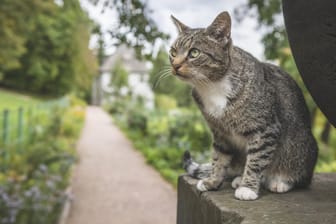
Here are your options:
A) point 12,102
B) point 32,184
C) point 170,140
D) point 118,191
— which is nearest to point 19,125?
point 118,191

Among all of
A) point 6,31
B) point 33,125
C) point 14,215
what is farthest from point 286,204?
point 33,125

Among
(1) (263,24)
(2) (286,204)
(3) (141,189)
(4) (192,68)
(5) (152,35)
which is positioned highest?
(1) (263,24)

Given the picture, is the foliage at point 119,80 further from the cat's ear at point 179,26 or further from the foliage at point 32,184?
the cat's ear at point 179,26

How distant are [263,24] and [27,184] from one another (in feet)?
15.8

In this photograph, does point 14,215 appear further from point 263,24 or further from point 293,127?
point 293,127

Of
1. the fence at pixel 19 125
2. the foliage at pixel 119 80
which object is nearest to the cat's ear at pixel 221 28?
the fence at pixel 19 125

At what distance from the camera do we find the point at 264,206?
206 centimetres

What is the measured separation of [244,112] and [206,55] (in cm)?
35

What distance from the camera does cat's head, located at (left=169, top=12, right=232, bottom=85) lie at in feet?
7.00

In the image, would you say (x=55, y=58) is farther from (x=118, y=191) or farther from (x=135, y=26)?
(x=135, y=26)

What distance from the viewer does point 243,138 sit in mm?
2221

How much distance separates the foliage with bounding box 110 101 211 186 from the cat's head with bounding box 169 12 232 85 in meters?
6.68

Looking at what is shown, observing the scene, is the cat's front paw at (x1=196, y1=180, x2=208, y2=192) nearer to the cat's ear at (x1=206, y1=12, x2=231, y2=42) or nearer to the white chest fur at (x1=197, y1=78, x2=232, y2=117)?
the white chest fur at (x1=197, y1=78, x2=232, y2=117)

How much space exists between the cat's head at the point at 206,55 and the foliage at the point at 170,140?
668cm
